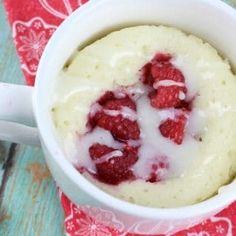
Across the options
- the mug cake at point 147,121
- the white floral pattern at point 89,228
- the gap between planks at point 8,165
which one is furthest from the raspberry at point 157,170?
the gap between planks at point 8,165

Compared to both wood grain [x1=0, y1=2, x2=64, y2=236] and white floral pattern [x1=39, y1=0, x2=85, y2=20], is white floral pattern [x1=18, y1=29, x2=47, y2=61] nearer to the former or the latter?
white floral pattern [x1=39, y1=0, x2=85, y2=20]

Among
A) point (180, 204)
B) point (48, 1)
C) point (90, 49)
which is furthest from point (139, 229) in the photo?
point (48, 1)

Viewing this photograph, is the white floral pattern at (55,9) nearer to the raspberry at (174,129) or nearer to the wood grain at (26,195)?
the wood grain at (26,195)

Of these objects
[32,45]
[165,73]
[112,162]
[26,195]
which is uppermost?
[165,73]

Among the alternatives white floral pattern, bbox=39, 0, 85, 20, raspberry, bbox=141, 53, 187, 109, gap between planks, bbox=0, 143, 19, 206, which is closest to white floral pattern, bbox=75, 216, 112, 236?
gap between planks, bbox=0, 143, 19, 206

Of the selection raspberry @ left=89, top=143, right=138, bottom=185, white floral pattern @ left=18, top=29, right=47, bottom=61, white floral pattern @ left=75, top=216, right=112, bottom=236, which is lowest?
white floral pattern @ left=75, top=216, right=112, bottom=236

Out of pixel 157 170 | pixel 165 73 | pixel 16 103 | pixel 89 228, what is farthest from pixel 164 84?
pixel 89 228

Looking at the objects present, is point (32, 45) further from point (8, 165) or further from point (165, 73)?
point (165, 73)

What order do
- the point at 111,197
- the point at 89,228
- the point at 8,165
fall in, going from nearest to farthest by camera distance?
the point at 111,197
the point at 89,228
the point at 8,165
